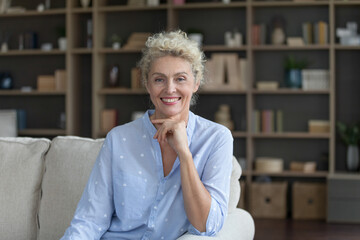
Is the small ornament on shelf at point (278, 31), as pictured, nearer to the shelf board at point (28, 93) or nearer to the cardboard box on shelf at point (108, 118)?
the cardboard box on shelf at point (108, 118)

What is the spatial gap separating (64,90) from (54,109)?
47 centimetres

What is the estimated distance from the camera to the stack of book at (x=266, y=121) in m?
5.53

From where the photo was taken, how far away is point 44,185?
2521mm

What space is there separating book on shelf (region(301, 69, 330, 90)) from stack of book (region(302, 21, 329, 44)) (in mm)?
294

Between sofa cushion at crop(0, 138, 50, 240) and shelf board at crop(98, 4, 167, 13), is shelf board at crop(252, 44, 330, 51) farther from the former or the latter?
sofa cushion at crop(0, 138, 50, 240)

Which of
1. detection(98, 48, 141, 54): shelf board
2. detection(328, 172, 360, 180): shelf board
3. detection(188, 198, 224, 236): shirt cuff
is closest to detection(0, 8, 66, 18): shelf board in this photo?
detection(98, 48, 141, 54): shelf board

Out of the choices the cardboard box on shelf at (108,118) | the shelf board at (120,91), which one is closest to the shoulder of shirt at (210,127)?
the shelf board at (120,91)

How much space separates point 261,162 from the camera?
5527 mm

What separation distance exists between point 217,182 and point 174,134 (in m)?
0.22

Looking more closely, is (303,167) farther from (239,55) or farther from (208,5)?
(208,5)

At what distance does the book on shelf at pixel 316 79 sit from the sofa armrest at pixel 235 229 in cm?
330

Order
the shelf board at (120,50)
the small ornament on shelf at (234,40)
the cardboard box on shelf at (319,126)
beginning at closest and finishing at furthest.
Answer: the cardboard box on shelf at (319,126) → the small ornament on shelf at (234,40) → the shelf board at (120,50)

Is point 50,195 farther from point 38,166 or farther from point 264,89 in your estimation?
point 264,89

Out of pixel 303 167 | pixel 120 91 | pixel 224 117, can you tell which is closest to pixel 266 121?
pixel 224 117
